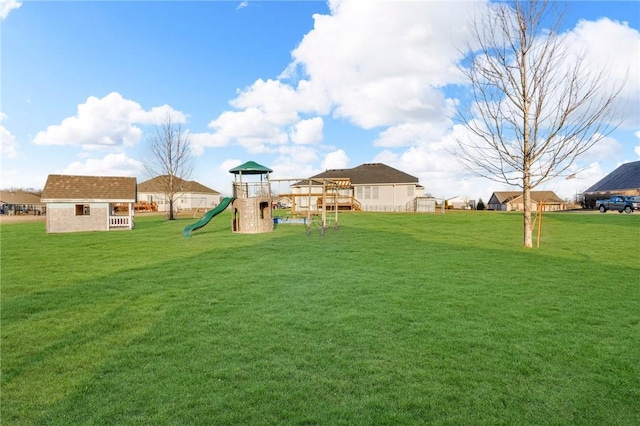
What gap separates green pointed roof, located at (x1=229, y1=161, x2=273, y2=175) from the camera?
2352cm

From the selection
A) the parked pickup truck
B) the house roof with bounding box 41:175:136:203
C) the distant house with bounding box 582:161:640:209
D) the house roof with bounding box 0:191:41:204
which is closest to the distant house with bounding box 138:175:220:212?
the house roof with bounding box 0:191:41:204

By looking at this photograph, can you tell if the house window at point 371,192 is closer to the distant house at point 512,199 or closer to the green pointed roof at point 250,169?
the green pointed roof at point 250,169

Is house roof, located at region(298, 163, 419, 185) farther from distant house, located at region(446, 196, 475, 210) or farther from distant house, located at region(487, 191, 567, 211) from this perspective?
distant house, located at region(487, 191, 567, 211)

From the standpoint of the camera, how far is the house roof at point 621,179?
2024 inches

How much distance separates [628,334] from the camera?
5711mm

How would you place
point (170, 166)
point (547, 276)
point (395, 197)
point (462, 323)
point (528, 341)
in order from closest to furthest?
point (528, 341)
point (462, 323)
point (547, 276)
point (170, 166)
point (395, 197)

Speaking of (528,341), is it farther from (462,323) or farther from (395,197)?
(395,197)

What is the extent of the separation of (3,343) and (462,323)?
22.3 feet

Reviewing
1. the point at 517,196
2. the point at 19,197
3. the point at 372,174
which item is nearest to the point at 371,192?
the point at 372,174

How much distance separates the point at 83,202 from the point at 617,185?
64.2 meters

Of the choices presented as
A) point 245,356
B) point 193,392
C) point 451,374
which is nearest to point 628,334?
point 451,374

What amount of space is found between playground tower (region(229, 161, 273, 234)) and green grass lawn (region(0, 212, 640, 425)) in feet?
36.4

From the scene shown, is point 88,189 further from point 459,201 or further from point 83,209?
point 459,201

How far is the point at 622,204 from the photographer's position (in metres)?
37.5
